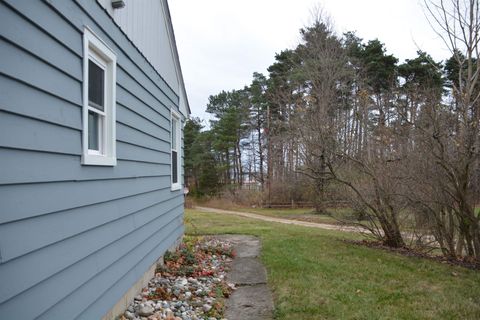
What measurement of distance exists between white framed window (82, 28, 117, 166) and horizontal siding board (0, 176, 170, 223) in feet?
0.80

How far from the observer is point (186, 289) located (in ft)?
16.2

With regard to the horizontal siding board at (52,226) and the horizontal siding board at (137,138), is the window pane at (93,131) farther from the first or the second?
the horizontal siding board at (52,226)

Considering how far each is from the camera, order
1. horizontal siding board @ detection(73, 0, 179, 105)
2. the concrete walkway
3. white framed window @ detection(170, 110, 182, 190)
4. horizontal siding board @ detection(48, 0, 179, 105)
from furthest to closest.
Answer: white framed window @ detection(170, 110, 182, 190) < the concrete walkway < horizontal siding board @ detection(73, 0, 179, 105) < horizontal siding board @ detection(48, 0, 179, 105)

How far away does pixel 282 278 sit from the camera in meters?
5.56

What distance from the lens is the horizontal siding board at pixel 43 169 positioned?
6.58 feet

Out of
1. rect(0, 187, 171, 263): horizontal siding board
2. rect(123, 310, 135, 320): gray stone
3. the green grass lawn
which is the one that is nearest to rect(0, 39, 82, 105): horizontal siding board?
rect(0, 187, 171, 263): horizontal siding board

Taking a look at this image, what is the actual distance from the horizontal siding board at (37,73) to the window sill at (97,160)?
441mm

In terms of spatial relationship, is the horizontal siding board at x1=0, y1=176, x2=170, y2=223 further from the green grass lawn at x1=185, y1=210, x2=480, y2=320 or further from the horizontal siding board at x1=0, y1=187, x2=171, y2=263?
the green grass lawn at x1=185, y1=210, x2=480, y2=320

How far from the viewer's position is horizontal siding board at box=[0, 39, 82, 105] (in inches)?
78.9

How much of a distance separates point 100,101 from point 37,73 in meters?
1.24

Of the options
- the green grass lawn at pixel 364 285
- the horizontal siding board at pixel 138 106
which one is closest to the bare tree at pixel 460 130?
the green grass lawn at pixel 364 285

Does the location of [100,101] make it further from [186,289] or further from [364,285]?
[364,285]

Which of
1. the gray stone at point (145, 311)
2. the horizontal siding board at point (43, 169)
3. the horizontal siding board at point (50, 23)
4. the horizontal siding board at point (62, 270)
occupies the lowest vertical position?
the gray stone at point (145, 311)

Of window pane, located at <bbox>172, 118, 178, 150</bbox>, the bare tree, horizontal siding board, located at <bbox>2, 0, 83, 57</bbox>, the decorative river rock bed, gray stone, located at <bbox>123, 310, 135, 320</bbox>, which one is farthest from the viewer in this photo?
window pane, located at <bbox>172, 118, 178, 150</bbox>
